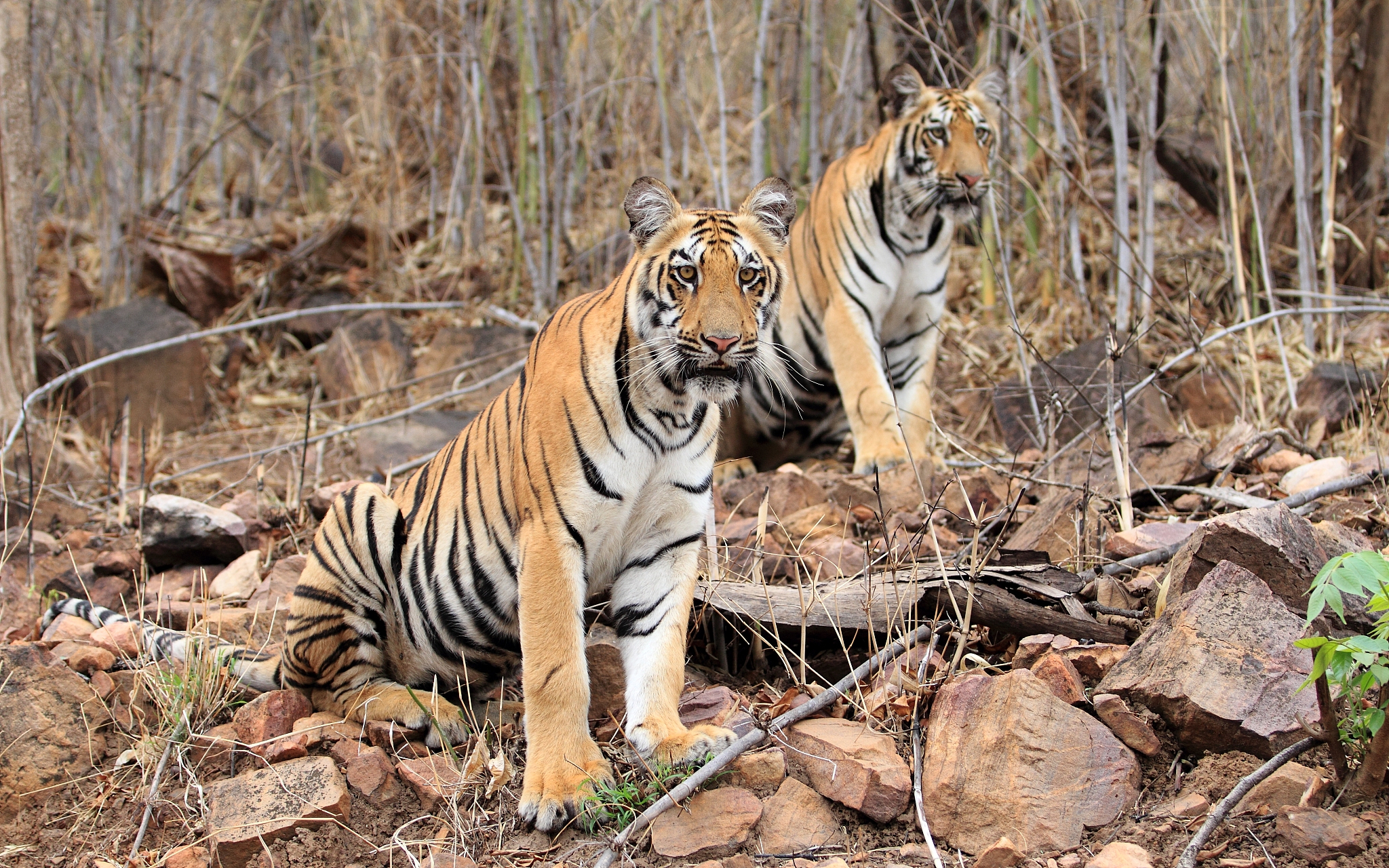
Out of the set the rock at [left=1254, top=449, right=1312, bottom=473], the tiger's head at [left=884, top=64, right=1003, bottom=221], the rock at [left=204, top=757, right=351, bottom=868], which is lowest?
the rock at [left=204, top=757, right=351, bottom=868]

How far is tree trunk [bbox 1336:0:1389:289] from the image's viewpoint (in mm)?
6559

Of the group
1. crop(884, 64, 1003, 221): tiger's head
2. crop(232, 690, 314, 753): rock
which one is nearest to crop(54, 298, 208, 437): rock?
crop(232, 690, 314, 753): rock

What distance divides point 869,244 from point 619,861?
3.57 m

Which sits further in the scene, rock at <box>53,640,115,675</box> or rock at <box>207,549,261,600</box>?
rock at <box>207,549,261,600</box>

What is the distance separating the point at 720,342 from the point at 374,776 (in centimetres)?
150

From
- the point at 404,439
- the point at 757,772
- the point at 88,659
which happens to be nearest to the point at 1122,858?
A: the point at 757,772

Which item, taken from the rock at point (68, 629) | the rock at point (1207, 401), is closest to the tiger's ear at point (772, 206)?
the rock at point (68, 629)

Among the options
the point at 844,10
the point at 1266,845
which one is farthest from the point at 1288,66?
the point at 1266,845

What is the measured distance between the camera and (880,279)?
17.9 feet

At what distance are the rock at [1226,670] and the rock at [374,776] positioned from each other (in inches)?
74.5

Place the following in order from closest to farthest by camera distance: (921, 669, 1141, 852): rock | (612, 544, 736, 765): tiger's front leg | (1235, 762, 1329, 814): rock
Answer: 1. (1235, 762, 1329, 814): rock
2. (921, 669, 1141, 852): rock
3. (612, 544, 736, 765): tiger's front leg

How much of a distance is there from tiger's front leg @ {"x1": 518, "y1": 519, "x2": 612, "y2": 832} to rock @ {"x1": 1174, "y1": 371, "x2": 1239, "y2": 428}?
382cm

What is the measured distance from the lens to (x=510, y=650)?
330 cm

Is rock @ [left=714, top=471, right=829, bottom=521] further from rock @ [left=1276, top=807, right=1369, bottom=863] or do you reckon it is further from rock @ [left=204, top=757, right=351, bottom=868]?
rock @ [left=1276, top=807, right=1369, bottom=863]
